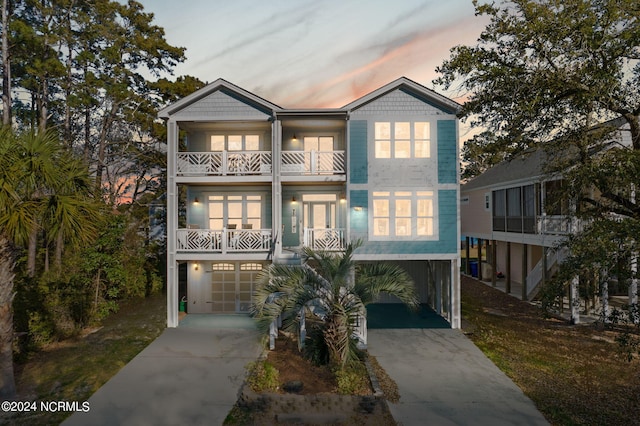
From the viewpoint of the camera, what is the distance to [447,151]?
539 inches

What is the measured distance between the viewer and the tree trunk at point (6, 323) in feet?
25.6

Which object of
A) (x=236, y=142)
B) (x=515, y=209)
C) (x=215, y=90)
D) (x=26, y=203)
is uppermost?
(x=215, y=90)

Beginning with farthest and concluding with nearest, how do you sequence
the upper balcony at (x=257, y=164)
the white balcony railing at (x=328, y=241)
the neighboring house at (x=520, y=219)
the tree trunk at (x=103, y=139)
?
the tree trunk at (x=103, y=139)
the neighboring house at (x=520, y=219)
the upper balcony at (x=257, y=164)
the white balcony railing at (x=328, y=241)

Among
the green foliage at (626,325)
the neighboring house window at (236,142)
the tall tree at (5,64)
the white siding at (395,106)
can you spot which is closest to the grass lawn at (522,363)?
the green foliage at (626,325)

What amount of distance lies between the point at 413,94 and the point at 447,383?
32.8 ft

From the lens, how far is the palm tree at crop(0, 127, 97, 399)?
7273mm

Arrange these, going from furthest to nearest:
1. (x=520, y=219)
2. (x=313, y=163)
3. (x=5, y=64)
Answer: (x=520, y=219) → (x=5, y=64) → (x=313, y=163)

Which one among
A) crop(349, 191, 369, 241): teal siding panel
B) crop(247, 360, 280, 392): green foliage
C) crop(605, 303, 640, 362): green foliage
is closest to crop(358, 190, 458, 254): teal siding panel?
crop(349, 191, 369, 241): teal siding panel

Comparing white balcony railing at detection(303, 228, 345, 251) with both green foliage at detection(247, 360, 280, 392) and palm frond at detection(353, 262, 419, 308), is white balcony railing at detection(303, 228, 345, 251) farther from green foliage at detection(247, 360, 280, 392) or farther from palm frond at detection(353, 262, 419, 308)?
green foliage at detection(247, 360, 280, 392)

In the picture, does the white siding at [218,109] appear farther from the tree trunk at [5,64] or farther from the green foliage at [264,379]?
the green foliage at [264,379]

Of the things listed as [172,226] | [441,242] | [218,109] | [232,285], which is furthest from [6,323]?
[441,242]

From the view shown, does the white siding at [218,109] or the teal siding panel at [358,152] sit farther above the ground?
the white siding at [218,109]

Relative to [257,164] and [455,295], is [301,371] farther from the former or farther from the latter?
[257,164]

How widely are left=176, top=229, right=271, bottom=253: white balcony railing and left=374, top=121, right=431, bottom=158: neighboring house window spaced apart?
5468 millimetres
